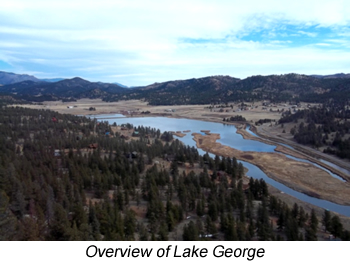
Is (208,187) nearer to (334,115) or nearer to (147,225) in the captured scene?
(147,225)

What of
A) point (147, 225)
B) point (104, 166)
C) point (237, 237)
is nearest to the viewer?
point (237, 237)

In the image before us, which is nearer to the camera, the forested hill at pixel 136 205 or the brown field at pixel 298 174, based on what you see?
the forested hill at pixel 136 205

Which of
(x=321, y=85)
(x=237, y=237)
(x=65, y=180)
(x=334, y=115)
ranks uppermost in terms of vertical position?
(x=321, y=85)

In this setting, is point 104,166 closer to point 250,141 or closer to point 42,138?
point 42,138

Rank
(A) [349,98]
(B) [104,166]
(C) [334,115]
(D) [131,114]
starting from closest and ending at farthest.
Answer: (B) [104,166], (C) [334,115], (A) [349,98], (D) [131,114]

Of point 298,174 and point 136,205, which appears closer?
point 136,205

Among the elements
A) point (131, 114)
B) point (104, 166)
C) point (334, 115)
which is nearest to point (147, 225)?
point (104, 166)

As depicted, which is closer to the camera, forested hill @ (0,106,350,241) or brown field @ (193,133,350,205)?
forested hill @ (0,106,350,241)

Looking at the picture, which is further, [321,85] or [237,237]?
[321,85]

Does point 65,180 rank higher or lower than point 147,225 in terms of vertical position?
higher
